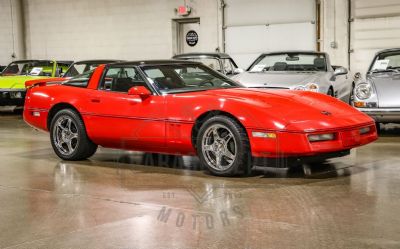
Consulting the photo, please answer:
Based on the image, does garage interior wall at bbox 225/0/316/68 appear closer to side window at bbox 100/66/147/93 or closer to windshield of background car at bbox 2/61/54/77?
windshield of background car at bbox 2/61/54/77

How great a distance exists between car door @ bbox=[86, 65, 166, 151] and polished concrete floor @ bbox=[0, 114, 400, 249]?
1.07ft

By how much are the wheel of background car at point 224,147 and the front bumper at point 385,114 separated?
11.3ft

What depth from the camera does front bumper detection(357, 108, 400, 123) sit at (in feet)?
27.1

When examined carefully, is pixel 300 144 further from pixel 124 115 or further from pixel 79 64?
pixel 79 64

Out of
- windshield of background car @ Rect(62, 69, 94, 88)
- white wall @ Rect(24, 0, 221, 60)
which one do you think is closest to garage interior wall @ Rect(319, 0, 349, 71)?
white wall @ Rect(24, 0, 221, 60)

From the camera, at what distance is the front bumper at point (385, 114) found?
825 cm

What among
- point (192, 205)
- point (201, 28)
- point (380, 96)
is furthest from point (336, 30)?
point (192, 205)

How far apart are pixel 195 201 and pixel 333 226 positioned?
1.29 meters

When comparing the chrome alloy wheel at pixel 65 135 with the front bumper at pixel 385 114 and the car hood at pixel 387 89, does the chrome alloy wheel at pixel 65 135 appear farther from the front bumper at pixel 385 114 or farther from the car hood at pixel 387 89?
the car hood at pixel 387 89

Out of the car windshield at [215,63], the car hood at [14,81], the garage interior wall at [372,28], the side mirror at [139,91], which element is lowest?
the side mirror at [139,91]

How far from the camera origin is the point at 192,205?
4.68 m

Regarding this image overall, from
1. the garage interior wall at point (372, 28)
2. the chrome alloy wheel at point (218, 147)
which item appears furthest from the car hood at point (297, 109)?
the garage interior wall at point (372, 28)

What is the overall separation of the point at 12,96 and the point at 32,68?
128 cm

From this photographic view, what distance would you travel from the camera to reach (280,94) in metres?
6.06
